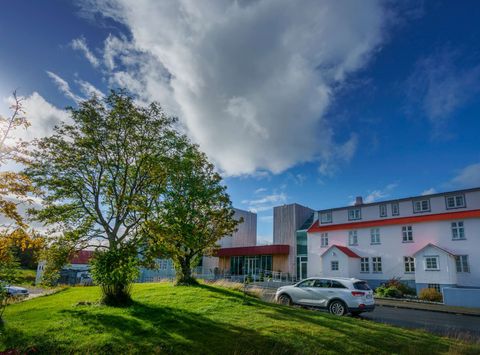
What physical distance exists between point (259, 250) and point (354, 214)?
13.0m

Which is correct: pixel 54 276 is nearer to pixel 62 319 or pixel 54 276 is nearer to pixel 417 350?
pixel 62 319

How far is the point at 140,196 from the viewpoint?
45.8 feet

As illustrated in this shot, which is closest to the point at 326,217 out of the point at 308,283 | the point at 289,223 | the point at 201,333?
the point at 289,223

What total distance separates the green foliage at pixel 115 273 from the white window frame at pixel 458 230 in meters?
26.6

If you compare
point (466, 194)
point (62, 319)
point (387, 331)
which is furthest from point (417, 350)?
point (466, 194)

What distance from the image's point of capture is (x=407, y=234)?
29734 millimetres

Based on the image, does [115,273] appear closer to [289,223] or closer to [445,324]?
[445,324]

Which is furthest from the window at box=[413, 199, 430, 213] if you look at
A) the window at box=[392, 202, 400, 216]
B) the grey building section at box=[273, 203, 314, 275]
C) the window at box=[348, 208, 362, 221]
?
the grey building section at box=[273, 203, 314, 275]

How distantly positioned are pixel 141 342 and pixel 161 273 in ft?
135

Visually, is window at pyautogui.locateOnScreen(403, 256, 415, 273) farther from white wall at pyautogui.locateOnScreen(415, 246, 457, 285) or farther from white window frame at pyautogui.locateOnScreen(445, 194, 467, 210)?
white window frame at pyautogui.locateOnScreen(445, 194, 467, 210)

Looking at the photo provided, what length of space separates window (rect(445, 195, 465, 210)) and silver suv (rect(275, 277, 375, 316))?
19.3 m

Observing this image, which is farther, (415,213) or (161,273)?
(161,273)

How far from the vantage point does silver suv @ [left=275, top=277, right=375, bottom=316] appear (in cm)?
1358

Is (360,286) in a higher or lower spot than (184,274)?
higher
